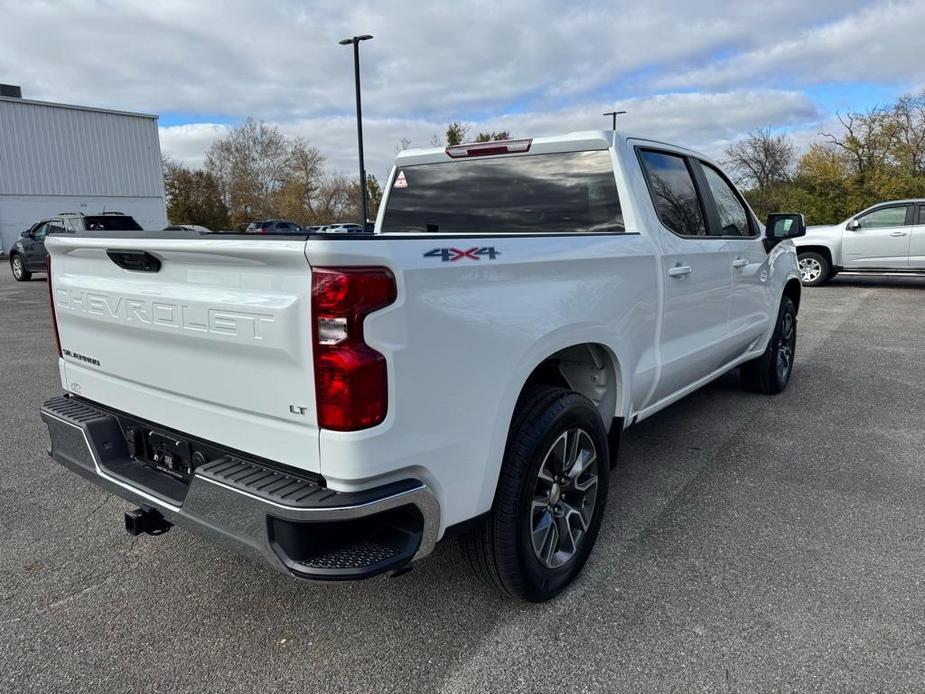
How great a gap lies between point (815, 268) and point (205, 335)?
49.7 ft

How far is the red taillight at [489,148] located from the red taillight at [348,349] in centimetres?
210

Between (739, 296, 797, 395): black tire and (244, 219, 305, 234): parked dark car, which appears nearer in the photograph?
(244, 219, 305, 234): parked dark car

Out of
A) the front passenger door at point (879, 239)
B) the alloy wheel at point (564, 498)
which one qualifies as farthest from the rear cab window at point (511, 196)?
the front passenger door at point (879, 239)

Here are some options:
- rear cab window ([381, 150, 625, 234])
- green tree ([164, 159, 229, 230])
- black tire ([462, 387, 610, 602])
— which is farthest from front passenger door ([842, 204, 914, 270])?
green tree ([164, 159, 229, 230])

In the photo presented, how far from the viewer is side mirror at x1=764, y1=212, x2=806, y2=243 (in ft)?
16.6

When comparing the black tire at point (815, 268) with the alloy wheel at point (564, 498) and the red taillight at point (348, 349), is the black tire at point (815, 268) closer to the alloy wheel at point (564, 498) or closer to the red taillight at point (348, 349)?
the alloy wheel at point (564, 498)

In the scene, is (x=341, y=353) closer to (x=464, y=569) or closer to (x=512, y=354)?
(x=512, y=354)

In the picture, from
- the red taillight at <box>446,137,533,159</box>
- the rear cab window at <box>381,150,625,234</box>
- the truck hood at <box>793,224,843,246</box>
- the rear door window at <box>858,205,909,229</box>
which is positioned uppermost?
the red taillight at <box>446,137,533,159</box>

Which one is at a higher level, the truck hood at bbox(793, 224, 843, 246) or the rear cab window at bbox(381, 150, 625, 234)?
the rear cab window at bbox(381, 150, 625, 234)

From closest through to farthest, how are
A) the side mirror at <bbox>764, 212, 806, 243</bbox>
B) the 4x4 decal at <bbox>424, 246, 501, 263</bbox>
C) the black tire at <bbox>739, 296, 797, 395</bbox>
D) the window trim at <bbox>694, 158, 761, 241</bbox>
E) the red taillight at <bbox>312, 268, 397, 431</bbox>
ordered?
the red taillight at <bbox>312, 268, 397, 431</bbox>, the 4x4 decal at <bbox>424, 246, 501, 263</bbox>, the window trim at <bbox>694, 158, 761, 241</bbox>, the side mirror at <bbox>764, 212, 806, 243</bbox>, the black tire at <bbox>739, 296, 797, 395</bbox>

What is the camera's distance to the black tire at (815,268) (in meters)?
14.6

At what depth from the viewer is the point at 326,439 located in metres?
2.00

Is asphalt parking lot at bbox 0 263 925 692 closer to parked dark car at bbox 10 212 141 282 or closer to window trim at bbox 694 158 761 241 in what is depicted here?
window trim at bbox 694 158 761 241

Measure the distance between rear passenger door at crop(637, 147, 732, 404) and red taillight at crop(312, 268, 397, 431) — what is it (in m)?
2.04
